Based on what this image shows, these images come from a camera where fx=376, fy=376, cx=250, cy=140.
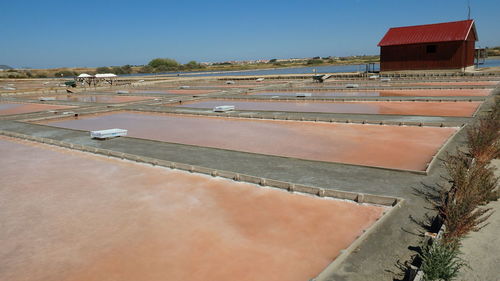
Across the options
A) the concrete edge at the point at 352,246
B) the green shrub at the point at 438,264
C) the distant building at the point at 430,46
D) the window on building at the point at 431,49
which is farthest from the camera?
the window on building at the point at 431,49

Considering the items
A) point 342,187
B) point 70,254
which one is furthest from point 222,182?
point 70,254

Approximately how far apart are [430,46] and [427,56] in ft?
3.42

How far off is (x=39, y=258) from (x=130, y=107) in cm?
2019

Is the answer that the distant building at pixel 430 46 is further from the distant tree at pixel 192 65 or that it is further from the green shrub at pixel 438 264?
the distant tree at pixel 192 65

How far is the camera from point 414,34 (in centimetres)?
3903

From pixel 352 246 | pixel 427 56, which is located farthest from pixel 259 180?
pixel 427 56

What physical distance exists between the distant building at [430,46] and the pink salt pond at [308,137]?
1063 inches

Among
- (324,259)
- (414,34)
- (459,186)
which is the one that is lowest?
(324,259)

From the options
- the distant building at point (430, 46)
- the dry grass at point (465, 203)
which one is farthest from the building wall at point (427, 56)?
the dry grass at point (465, 203)

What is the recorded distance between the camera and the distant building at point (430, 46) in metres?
36.6

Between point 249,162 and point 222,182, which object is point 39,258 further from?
point 249,162

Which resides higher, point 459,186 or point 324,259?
point 459,186

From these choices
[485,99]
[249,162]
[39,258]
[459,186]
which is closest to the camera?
[39,258]

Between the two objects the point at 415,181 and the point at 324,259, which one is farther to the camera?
the point at 415,181
